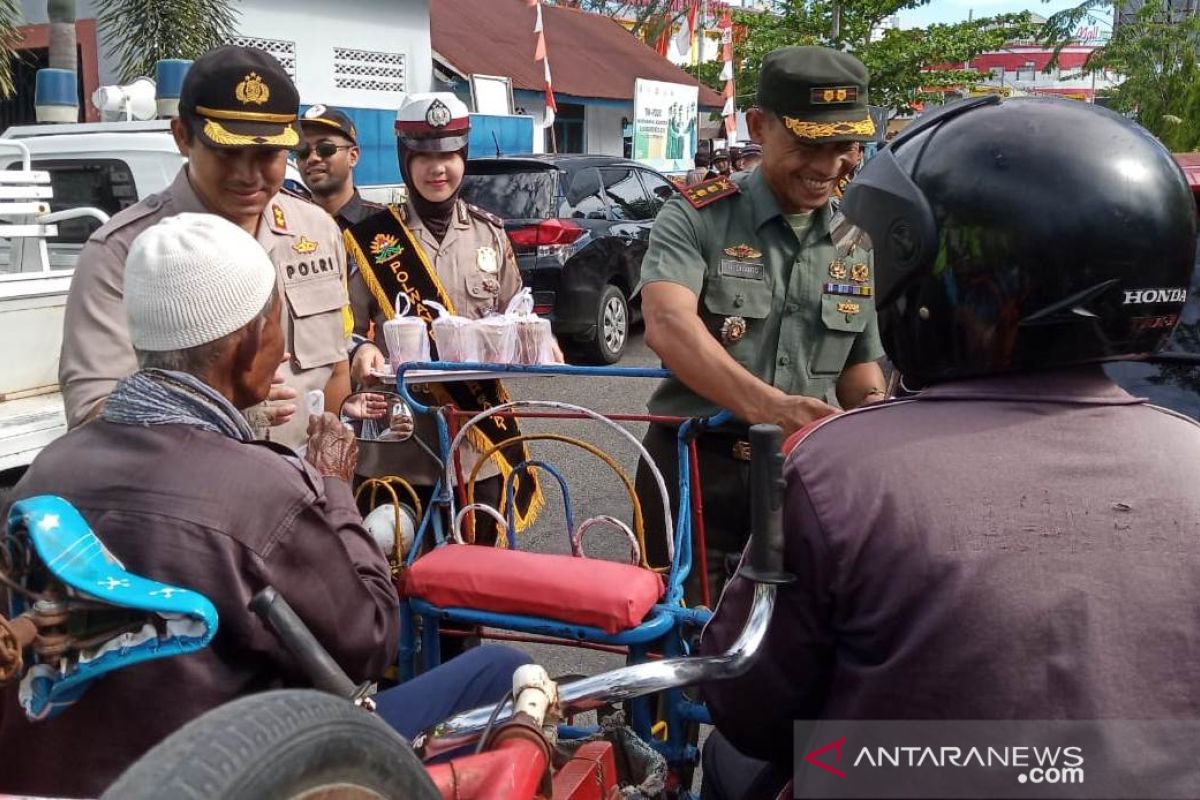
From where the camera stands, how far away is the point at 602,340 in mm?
9727

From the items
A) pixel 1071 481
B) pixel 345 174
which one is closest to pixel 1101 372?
pixel 1071 481

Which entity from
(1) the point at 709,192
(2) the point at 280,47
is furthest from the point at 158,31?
(1) the point at 709,192

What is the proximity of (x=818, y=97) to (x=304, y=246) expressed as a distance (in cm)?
Result: 146

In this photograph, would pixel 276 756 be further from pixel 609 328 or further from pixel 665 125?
pixel 665 125

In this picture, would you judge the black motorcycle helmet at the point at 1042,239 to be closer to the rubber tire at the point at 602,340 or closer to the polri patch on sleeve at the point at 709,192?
the polri patch on sleeve at the point at 709,192

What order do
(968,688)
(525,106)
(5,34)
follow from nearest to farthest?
(968,688) < (5,34) < (525,106)

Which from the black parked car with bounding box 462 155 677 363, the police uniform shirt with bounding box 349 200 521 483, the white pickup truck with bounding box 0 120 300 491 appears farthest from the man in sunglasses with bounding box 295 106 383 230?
the black parked car with bounding box 462 155 677 363

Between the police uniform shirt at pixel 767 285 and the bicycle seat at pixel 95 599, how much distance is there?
1.62 m

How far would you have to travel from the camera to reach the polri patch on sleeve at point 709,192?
2898mm

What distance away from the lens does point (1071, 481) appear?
1.27m

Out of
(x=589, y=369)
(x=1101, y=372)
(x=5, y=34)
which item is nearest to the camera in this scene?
(x=1101, y=372)

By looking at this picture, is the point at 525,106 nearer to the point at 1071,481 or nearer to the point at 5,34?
the point at 5,34

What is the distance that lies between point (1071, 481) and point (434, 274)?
2.61 metres

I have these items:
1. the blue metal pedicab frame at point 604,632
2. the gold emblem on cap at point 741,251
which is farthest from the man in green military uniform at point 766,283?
the blue metal pedicab frame at point 604,632
